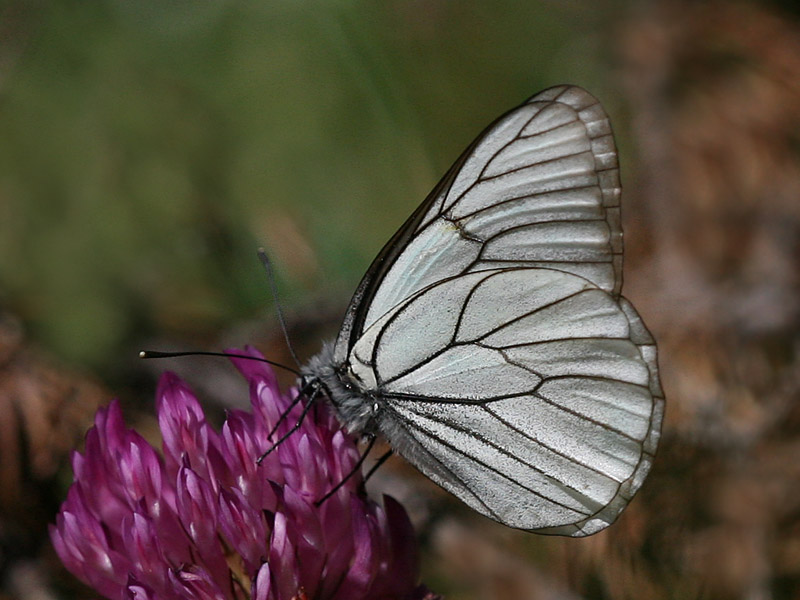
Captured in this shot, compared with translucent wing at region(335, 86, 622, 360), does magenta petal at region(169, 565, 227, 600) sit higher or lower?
lower

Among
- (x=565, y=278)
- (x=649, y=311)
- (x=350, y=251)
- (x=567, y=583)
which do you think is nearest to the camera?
(x=565, y=278)

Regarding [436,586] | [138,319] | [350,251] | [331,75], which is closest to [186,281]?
[138,319]

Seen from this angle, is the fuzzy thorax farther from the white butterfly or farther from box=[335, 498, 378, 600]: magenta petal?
box=[335, 498, 378, 600]: magenta petal

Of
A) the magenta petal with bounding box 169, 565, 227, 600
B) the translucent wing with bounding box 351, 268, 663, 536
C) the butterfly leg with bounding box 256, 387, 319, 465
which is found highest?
the butterfly leg with bounding box 256, 387, 319, 465

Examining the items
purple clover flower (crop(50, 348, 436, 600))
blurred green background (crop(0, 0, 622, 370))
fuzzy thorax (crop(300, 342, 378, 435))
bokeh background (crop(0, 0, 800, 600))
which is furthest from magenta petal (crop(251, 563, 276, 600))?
blurred green background (crop(0, 0, 622, 370))

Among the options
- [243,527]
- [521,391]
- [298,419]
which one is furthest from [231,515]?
[521,391]

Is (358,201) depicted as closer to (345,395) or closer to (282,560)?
(345,395)

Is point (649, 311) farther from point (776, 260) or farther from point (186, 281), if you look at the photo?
point (186, 281)
